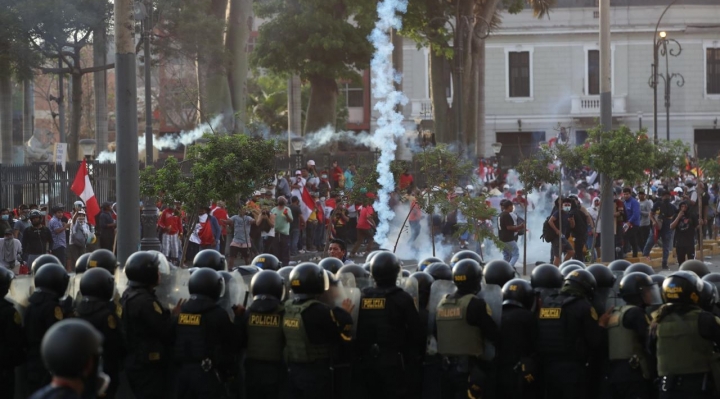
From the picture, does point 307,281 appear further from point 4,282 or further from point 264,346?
point 4,282

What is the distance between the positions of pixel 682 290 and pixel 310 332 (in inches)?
100

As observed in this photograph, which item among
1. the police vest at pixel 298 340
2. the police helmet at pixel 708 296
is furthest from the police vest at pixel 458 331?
the police helmet at pixel 708 296

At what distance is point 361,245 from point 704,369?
1710 centimetres

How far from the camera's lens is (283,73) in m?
36.8

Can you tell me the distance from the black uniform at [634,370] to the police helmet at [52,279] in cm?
402

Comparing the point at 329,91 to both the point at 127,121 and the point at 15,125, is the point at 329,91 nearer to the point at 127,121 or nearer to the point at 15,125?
the point at 15,125

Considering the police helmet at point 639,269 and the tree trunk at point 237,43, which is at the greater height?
the tree trunk at point 237,43

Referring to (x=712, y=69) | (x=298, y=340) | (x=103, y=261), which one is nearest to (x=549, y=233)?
(x=103, y=261)

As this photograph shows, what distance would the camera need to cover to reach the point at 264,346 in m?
8.49

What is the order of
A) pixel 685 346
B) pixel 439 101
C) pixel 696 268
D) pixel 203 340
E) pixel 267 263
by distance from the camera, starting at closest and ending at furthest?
pixel 685 346
pixel 203 340
pixel 696 268
pixel 267 263
pixel 439 101

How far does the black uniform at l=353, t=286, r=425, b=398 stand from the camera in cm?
862

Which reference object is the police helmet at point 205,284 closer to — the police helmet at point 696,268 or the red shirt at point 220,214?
the police helmet at point 696,268

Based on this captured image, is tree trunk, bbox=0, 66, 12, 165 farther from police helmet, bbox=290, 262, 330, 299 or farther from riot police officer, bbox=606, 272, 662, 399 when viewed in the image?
riot police officer, bbox=606, 272, 662, 399

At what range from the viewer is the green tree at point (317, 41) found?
3447cm
